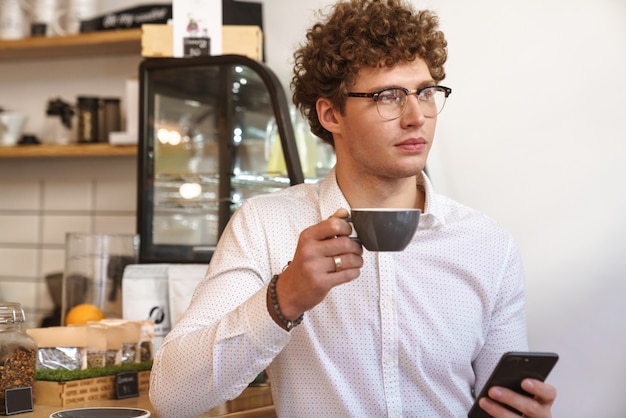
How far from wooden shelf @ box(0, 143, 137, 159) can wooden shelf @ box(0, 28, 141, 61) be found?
0.38m

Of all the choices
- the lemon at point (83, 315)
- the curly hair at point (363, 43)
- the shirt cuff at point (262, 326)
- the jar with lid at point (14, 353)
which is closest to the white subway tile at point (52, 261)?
the lemon at point (83, 315)

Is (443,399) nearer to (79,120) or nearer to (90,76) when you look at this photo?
(79,120)

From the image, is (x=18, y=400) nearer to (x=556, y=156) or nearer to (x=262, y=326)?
(x=262, y=326)

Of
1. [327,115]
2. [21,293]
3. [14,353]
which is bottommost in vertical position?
[21,293]

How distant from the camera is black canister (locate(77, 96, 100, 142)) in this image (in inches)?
126

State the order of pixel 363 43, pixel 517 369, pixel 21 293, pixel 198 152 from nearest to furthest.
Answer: pixel 517 369, pixel 363 43, pixel 198 152, pixel 21 293

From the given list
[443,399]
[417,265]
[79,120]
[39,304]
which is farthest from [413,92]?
[39,304]

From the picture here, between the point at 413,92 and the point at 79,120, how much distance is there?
1899 millimetres

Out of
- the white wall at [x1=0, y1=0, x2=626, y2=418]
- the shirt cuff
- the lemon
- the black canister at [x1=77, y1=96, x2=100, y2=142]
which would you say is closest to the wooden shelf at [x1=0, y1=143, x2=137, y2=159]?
the black canister at [x1=77, y1=96, x2=100, y2=142]

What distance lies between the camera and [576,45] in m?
2.48

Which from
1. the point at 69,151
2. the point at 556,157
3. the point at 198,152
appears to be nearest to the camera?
the point at 556,157

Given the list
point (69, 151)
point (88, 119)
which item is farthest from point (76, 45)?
point (69, 151)

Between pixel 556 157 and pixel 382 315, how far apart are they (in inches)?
43.0

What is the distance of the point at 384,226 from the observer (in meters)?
1.20
